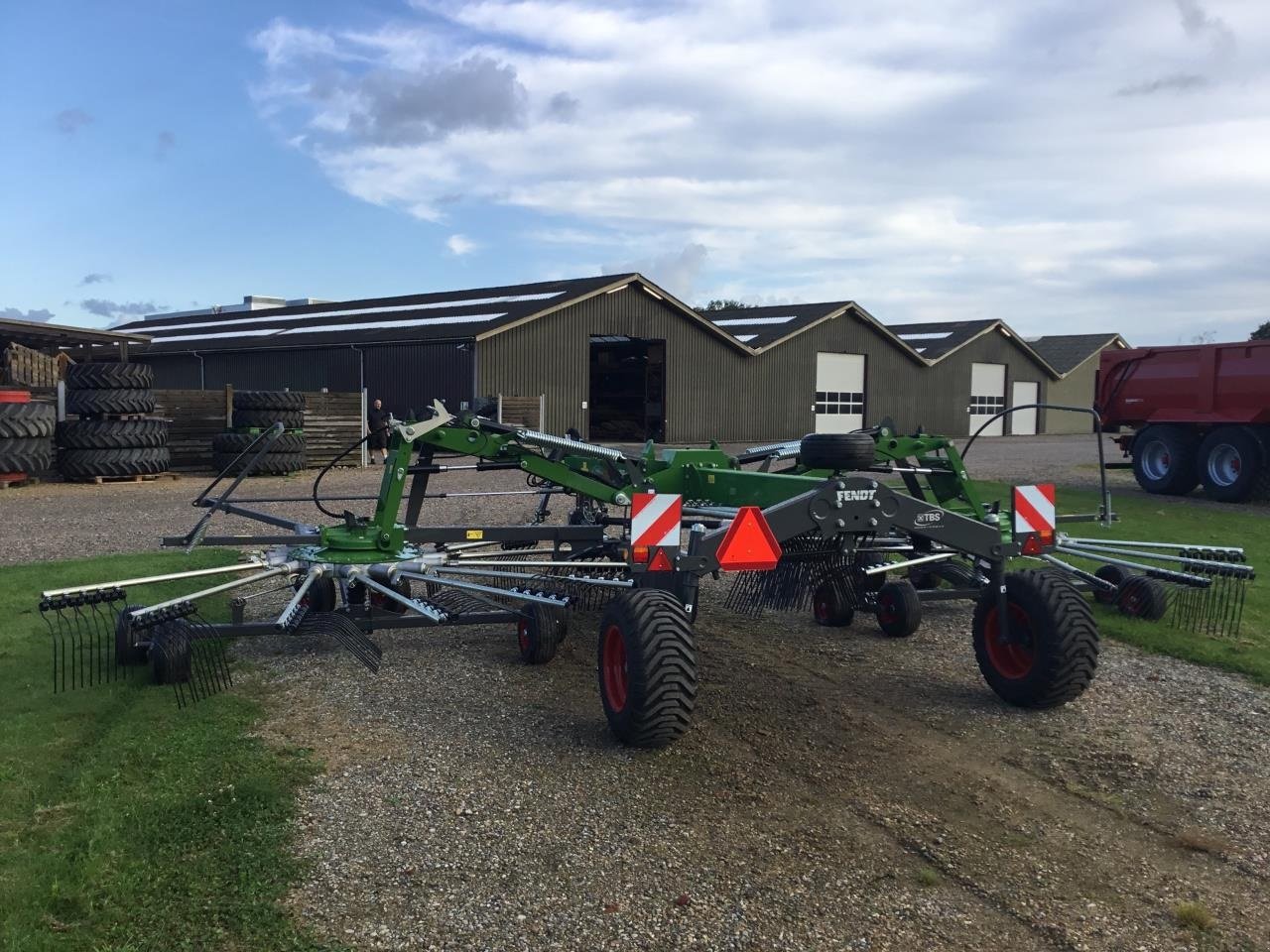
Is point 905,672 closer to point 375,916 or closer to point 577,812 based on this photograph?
point 577,812

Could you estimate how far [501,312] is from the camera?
109 feet

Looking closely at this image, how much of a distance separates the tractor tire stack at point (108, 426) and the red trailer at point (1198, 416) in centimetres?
1649

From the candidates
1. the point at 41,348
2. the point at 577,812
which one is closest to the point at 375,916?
the point at 577,812

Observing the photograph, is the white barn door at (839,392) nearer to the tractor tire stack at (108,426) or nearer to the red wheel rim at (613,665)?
the tractor tire stack at (108,426)

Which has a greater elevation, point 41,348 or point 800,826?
point 41,348

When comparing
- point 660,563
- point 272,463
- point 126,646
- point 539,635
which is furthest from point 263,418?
point 660,563

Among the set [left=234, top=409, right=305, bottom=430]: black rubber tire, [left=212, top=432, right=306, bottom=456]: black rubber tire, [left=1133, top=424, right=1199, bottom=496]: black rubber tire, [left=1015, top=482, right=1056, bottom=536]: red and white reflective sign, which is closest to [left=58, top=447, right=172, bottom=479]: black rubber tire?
[left=212, top=432, right=306, bottom=456]: black rubber tire

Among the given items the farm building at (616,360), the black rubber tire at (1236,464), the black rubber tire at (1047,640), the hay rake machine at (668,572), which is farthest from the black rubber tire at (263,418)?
the black rubber tire at (1047,640)

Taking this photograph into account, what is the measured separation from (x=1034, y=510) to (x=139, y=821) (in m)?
5.03

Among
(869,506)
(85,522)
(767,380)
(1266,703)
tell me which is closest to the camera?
(869,506)

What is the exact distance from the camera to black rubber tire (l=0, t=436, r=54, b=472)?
1786 centimetres

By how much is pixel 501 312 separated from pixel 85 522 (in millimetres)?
19849

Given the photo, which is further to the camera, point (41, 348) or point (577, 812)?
point (41, 348)

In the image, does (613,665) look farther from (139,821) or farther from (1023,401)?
(1023,401)
